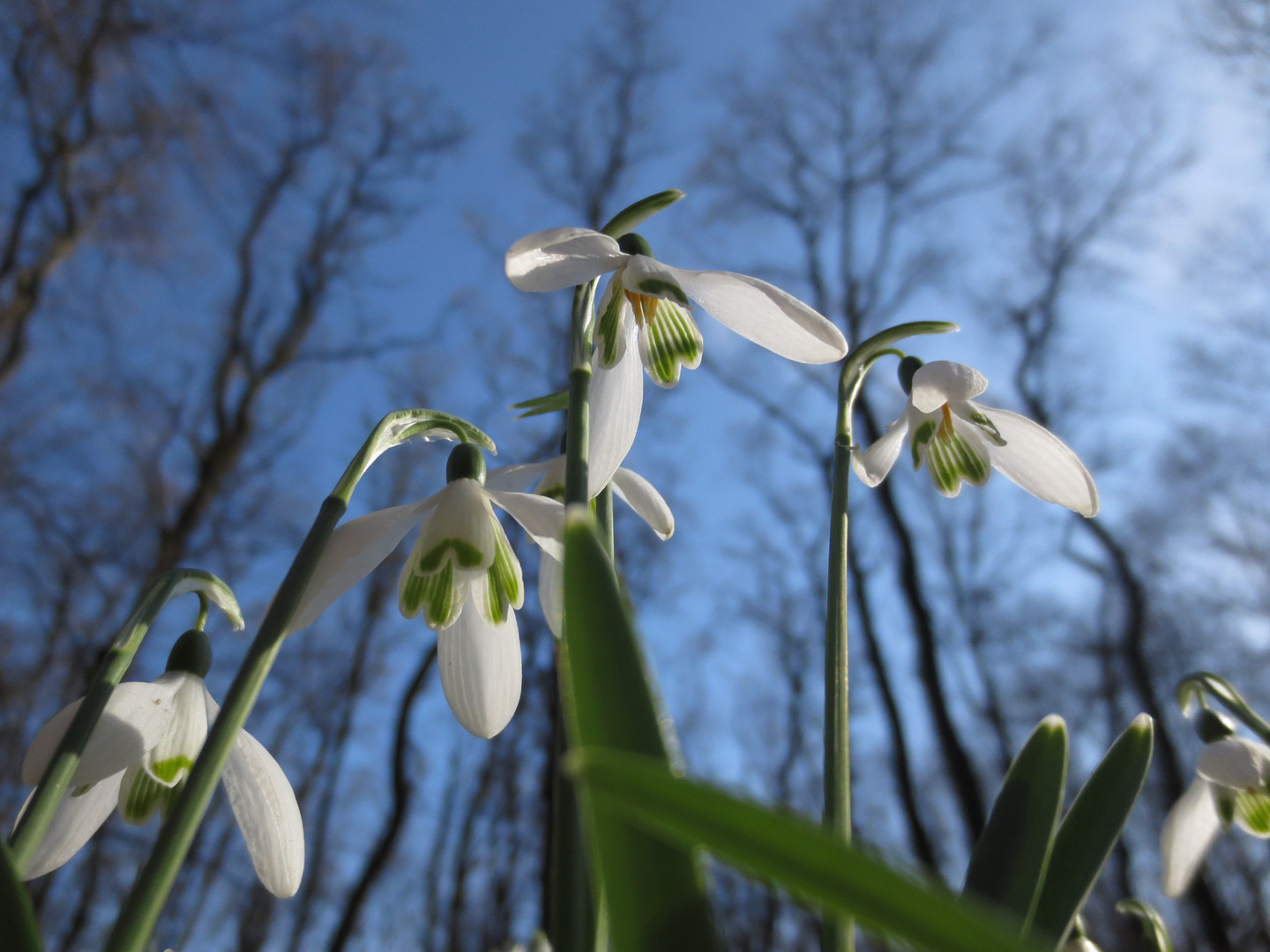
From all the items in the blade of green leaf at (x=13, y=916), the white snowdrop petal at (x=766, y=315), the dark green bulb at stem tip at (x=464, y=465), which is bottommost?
the blade of green leaf at (x=13, y=916)

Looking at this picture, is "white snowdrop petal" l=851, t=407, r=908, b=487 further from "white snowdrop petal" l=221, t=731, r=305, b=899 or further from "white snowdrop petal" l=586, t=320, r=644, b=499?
"white snowdrop petal" l=221, t=731, r=305, b=899

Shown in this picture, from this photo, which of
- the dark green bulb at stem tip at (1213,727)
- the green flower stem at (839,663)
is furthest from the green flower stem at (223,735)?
the dark green bulb at stem tip at (1213,727)

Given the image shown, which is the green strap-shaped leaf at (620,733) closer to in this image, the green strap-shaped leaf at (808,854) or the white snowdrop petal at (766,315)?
the green strap-shaped leaf at (808,854)

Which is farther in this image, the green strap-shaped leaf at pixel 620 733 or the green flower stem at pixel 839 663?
the green flower stem at pixel 839 663

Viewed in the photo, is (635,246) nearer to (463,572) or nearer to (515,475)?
(515,475)

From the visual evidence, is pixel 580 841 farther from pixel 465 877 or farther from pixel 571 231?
pixel 465 877

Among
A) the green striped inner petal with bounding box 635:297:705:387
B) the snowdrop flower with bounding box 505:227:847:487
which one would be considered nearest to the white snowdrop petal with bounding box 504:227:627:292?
the snowdrop flower with bounding box 505:227:847:487
